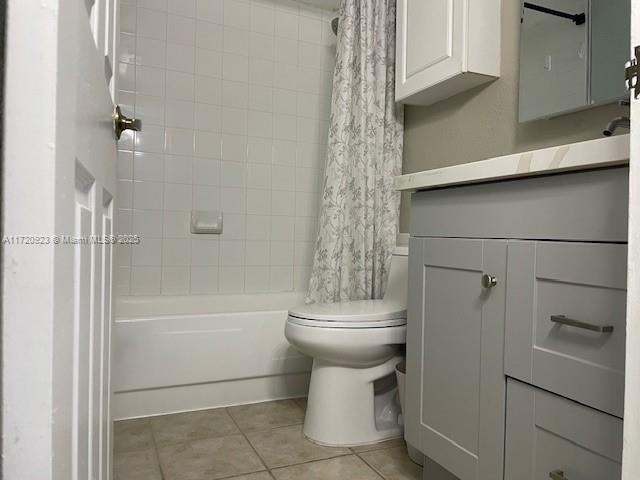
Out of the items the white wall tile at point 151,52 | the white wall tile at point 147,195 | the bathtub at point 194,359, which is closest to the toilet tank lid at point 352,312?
the bathtub at point 194,359

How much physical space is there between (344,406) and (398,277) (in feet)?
1.88

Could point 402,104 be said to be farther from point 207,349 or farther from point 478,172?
point 207,349

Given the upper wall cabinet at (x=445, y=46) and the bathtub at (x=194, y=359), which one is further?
the bathtub at (x=194, y=359)

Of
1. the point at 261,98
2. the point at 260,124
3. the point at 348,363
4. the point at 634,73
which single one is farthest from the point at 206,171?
the point at 634,73

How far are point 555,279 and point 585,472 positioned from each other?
0.35 meters

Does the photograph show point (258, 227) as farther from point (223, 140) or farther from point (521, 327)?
point (521, 327)

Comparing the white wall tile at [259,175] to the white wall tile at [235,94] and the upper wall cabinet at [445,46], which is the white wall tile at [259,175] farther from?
the upper wall cabinet at [445,46]

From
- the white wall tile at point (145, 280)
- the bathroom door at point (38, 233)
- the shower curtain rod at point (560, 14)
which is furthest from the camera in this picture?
the white wall tile at point (145, 280)

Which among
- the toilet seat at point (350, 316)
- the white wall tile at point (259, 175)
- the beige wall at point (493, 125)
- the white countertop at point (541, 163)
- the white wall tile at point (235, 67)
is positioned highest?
the white wall tile at point (235, 67)

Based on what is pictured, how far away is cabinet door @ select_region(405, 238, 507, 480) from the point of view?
106 centimetres

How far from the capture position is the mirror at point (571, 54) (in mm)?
1336

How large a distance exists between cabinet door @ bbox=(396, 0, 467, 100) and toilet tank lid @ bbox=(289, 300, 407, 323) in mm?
891

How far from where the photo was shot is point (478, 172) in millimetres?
1097

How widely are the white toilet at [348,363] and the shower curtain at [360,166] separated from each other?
0.34 metres
